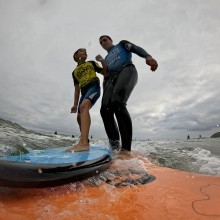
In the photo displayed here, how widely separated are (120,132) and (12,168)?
7.12 ft

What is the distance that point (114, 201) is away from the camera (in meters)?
1.92

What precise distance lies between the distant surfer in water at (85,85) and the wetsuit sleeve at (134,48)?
18.2 inches

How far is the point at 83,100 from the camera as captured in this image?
3.96 m

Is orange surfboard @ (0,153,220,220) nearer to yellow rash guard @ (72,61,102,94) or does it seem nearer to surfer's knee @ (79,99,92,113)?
surfer's knee @ (79,99,92,113)

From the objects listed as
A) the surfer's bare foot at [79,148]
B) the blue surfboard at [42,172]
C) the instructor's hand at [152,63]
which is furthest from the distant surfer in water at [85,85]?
the blue surfboard at [42,172]

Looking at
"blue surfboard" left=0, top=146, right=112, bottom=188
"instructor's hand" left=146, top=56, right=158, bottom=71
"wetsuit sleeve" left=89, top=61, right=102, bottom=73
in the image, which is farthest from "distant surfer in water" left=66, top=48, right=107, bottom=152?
"blue surfboard" left=0, top=146, right=112, bottom=188

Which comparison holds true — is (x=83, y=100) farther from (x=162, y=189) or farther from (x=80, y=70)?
(x=162, y=189)

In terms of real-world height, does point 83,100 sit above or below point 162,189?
above

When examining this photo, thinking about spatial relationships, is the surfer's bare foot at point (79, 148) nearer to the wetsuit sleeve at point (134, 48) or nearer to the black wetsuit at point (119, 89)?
the black wetsuit at point (119, 89)

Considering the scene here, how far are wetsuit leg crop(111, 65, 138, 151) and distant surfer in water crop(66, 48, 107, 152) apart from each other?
441mm

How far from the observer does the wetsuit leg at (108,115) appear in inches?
151

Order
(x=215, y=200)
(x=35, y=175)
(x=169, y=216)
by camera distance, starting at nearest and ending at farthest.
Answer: (x=169, y=216), (x=35, y=175), (x=215, y=200)

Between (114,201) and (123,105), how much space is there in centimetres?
195

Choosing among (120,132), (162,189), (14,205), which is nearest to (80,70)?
(120,132)
